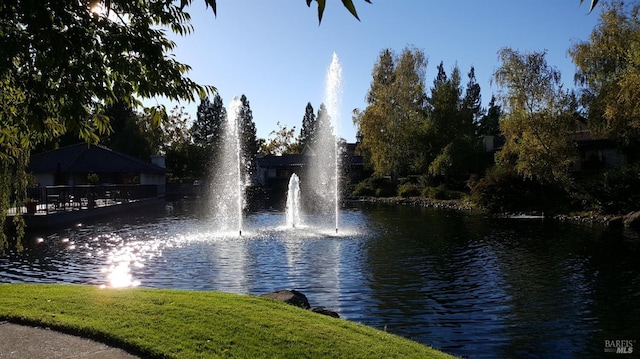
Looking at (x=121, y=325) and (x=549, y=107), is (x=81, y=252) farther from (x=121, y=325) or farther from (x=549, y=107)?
(x=549, y=107)

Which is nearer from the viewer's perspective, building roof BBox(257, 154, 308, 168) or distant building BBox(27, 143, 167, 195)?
distant building BBox(27, 143, 167, 195)

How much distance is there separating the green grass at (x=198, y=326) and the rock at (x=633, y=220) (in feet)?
72.4

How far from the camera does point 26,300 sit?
7.68 meters

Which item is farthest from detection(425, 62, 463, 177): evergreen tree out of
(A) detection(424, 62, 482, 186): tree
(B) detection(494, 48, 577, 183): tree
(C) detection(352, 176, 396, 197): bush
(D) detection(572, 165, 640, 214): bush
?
(D) detection(572, 165, 640, 214): bush

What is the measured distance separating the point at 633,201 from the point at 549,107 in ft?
30.8

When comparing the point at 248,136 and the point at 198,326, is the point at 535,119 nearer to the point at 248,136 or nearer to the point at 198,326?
the point at 198,326

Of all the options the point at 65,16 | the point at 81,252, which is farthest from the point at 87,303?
the point at 81,252

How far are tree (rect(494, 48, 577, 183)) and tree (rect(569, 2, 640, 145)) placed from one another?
1588 mm

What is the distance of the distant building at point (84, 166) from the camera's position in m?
48.8

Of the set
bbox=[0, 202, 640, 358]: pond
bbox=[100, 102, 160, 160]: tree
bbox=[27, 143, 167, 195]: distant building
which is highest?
bbox=[100, 102, 160, 160]: tree

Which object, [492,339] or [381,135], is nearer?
[492,339]

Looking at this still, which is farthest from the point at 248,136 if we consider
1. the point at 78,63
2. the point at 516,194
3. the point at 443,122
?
the point at 78,63

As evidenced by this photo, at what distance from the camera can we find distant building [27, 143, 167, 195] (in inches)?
1919

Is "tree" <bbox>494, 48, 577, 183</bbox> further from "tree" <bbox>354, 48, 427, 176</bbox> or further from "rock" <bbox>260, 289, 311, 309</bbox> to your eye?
"rock" <bbox>260, 289, 311, 309</bbox>
